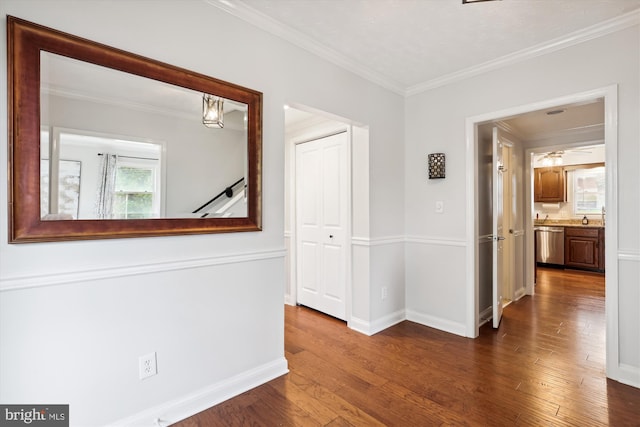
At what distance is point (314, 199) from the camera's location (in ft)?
12.4

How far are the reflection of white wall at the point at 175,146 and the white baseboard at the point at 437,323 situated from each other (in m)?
2.41

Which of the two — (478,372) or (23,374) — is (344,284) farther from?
(23,374)

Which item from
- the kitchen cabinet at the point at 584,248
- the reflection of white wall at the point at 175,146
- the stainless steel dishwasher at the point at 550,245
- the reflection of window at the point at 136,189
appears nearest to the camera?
the reflection of white wall at the point at 175,146

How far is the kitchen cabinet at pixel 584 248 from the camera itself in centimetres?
582

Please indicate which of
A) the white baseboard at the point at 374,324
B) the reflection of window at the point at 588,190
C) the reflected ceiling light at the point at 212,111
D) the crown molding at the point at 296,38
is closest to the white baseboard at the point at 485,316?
the white baseboard at the point at 374,324

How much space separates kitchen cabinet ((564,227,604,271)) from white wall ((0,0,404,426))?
20.3 ft

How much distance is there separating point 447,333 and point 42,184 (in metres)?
3.26

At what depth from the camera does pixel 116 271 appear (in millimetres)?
1600

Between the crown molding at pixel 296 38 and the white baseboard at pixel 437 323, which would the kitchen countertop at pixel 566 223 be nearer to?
the white baseboard at pixel 437 323

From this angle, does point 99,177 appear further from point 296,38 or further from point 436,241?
point 436,241

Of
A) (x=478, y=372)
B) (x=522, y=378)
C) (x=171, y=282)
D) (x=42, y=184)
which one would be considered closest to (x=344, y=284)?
(x=478, y=372)

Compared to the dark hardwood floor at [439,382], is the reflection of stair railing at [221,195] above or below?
above

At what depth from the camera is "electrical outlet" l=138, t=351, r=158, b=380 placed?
1687 mm

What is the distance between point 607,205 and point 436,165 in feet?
4.36
